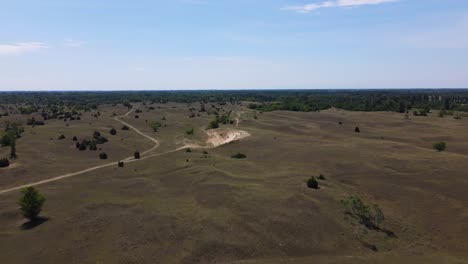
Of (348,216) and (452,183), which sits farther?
(452,183)

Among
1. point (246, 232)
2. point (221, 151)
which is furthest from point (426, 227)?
point (221, 151)

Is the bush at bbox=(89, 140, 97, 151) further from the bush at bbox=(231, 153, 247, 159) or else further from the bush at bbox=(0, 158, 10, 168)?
the bush at bbox=(231, 153, 247, 159)

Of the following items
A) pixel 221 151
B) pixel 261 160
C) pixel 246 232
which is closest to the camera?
pixel 246 232

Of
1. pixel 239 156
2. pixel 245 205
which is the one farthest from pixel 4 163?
pixel 245 205

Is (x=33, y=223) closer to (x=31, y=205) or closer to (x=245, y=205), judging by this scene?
(x=31, y=205)

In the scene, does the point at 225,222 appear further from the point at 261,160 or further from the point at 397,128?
the point at 397,128

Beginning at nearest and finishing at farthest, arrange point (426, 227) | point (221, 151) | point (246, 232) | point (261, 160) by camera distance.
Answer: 1. point (246, 232)
2. point (426, 227)
3. point (261, 160)
4. point (221, 151)
